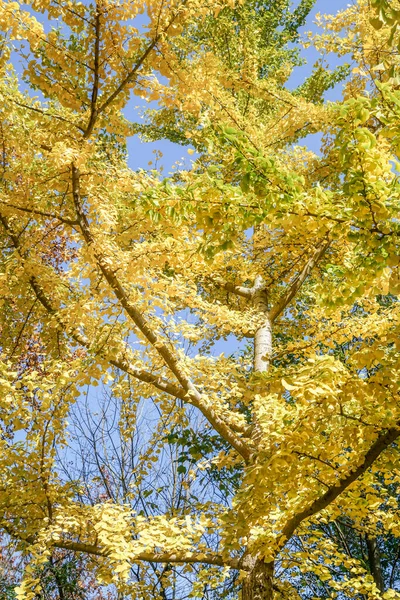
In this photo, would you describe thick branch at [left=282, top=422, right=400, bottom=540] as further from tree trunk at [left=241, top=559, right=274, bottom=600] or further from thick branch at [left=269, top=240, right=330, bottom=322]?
thick branch at [left=269, top=240, right=330, bottom=322]

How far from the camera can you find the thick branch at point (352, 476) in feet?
9.71

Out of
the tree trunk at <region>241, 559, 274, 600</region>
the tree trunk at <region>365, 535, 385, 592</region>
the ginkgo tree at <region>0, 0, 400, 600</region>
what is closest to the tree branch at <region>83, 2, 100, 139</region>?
the ginkgo tree at <region>0, 0, 400, 600</region>

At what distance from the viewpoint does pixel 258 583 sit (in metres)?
3.96

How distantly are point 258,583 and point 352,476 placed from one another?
146 cm

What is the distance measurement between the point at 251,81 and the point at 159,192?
468cm

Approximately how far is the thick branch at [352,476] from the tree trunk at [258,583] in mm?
602

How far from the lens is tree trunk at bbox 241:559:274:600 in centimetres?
392

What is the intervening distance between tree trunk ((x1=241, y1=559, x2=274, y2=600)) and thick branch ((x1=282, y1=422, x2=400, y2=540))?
60cm

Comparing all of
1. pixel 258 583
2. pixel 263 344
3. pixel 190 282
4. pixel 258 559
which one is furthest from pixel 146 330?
A: pixel 258 583

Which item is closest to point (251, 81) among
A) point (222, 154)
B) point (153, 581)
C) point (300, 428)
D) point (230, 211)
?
point (222, 154)

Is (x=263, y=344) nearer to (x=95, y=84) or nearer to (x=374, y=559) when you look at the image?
(x=95, y=84)

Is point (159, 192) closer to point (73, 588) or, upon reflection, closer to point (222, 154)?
point (222, 154)

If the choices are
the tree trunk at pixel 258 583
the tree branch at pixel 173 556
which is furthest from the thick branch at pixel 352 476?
the tree branch at pixel 173 556

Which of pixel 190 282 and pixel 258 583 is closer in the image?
pixel 258 583
